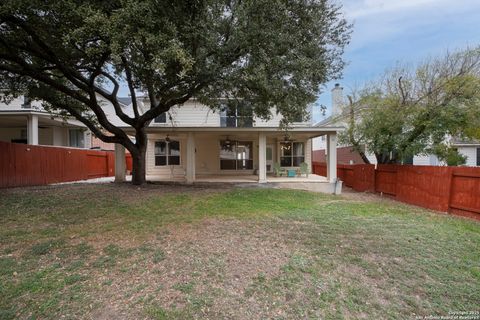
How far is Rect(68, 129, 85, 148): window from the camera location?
68.6 feet

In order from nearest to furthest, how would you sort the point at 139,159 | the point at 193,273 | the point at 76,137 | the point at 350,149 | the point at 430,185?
the point at 193,273 → the point at 430,185 → the point at 139,159 → the point at 350,149 → the point at 76,137

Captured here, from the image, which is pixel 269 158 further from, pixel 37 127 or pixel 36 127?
pixel 37 127

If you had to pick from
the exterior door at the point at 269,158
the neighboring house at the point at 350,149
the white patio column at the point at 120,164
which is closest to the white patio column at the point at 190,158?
the white patio column at the point at 120,164

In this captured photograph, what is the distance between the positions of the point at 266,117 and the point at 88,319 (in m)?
9.43

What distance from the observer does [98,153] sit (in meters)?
19.1

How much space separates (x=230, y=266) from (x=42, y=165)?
502 inches

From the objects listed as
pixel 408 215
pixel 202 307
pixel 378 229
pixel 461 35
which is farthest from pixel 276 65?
pixel 461 35

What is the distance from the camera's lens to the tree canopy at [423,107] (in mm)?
9945

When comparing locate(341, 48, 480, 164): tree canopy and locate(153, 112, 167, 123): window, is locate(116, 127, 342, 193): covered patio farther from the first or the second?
locate(341, 48, 480, 164): tree canopy

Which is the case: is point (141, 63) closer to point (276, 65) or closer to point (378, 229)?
point (276, 65)

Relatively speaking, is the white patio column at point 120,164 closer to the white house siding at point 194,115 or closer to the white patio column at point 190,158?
the white patio column at point 190,158

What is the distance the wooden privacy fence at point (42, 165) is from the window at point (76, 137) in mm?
3530

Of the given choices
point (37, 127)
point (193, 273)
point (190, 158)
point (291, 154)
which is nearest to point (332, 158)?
point (291, 154)

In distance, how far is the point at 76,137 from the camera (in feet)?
69.7
